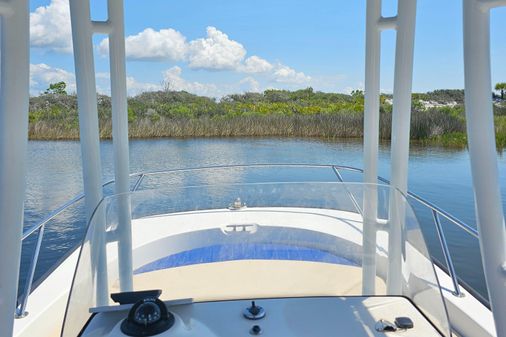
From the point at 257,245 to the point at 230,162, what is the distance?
5.61 meters

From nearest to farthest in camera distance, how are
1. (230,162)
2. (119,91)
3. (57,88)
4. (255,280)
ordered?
(255,280)
(119,91)
(230,162)
(57,88)

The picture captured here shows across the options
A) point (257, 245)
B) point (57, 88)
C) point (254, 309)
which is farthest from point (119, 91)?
point (57, 88)

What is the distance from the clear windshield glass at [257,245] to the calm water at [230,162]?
2141mm

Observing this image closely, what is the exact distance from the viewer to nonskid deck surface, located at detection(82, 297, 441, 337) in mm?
795

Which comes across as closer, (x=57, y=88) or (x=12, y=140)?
(x=12, y=140)

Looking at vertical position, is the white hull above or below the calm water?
above

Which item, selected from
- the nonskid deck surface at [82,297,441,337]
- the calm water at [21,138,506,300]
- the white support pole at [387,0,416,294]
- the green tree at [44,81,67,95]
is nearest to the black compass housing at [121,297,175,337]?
the nonskid deck surface at [82,297,441,337]

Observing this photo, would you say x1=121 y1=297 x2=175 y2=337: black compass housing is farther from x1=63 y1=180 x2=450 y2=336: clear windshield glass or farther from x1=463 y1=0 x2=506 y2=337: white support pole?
x1=463 y1=0 x2=506 y2=337: white support pole

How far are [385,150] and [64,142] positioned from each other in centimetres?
614

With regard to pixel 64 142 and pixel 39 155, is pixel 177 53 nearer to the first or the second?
pixel 64 142

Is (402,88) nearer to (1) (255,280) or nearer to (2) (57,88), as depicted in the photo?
(1) (255,280)

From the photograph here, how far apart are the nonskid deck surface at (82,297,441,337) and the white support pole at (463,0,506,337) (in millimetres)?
214

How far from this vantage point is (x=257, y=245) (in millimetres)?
1011

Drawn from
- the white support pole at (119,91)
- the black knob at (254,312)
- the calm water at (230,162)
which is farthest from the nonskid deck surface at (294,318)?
the calm water at (230,162)
